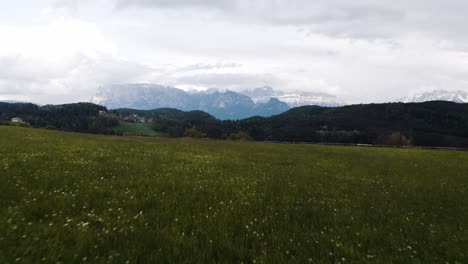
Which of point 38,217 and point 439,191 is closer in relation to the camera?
point 38,217

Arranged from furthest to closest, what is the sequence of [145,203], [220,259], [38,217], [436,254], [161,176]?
1. [161,176]
2. [145,203]
3. [38,217]
4. [436,254]
5. [220,259]

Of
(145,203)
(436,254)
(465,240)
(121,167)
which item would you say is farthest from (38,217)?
(465,240)

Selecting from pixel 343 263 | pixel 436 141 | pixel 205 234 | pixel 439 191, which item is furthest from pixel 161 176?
pixel 436 141

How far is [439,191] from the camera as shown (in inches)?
604

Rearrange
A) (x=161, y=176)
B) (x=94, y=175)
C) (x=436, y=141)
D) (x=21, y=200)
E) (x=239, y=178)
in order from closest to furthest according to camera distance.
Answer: (x=21, y=200) → (x=94, y=175) → (x=161, y=176) → (x=239, y=178) → (x=436, y=141)

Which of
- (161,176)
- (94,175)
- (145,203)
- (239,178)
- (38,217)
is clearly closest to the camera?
(38,217)

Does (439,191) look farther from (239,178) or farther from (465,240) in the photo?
(239,178)

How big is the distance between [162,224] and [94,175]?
6.86 metres

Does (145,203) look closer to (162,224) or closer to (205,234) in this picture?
(162,224)

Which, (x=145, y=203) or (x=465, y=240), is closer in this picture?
(x=465, y=240)

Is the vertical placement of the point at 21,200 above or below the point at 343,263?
above

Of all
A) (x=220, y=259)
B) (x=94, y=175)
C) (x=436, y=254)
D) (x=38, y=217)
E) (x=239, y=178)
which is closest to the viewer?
(x=220, y=259)

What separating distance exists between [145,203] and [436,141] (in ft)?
565

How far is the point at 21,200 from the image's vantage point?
8.27 meters
